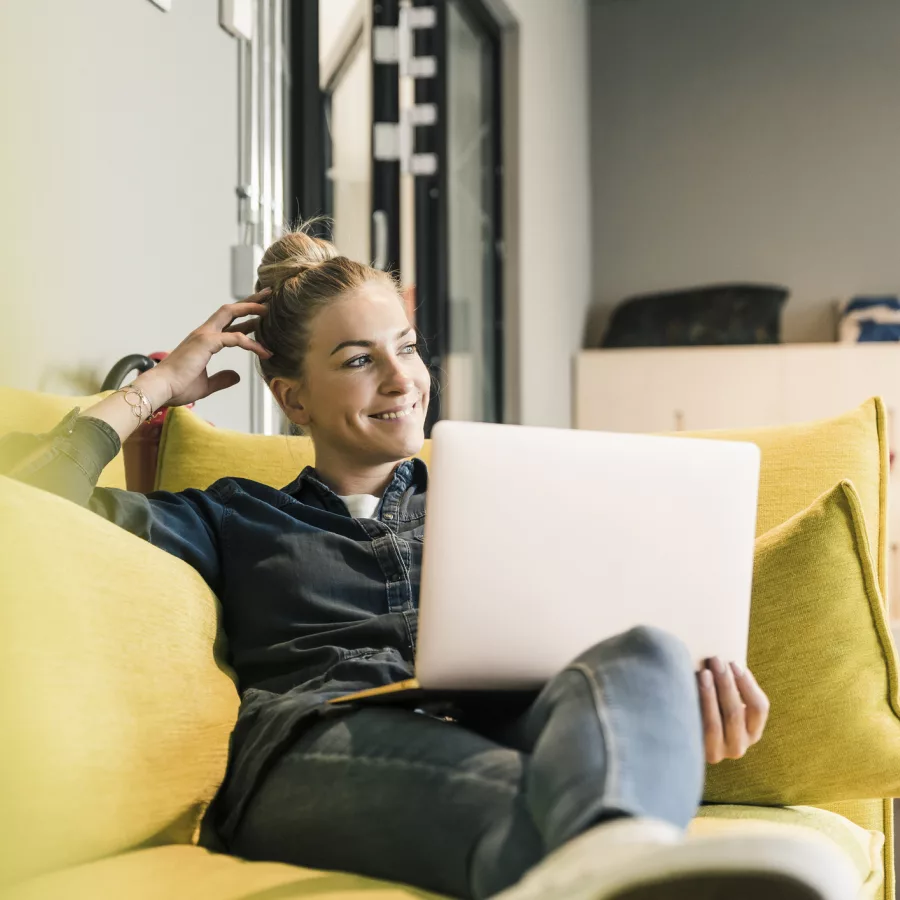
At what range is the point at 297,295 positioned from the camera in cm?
147

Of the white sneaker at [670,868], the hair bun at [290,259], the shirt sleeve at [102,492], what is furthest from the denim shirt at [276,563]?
the white sneaker at [670,868]

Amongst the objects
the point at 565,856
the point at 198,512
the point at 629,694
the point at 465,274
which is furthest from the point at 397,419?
the point at 465,274

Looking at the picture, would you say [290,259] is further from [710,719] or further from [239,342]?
[710,719]

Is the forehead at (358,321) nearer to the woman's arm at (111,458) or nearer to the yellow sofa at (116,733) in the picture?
the woman's arm at (111,458)

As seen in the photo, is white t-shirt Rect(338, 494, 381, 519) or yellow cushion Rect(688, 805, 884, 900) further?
white t-shirt Rect(338, 494, 381, 519)

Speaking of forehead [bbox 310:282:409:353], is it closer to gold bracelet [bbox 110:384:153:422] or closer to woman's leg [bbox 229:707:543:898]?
gold bracelet [bbox 110:384:153:422]

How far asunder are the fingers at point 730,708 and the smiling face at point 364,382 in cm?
53

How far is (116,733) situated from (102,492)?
344 millimetres

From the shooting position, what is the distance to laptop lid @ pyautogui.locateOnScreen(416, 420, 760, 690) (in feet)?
2.98

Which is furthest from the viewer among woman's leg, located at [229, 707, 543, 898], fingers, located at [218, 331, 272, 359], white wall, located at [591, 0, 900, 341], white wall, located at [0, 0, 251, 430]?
white wall, located at [591, 0, 900, 341]

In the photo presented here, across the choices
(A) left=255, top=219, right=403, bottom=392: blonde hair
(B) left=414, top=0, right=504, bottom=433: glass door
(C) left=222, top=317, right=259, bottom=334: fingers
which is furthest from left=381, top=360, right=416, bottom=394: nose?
(B) left=414, top=0, right=504, bottom=433: glass door

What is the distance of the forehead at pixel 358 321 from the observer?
4.67ft

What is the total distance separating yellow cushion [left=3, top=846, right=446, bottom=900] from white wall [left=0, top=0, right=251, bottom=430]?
0.82 m

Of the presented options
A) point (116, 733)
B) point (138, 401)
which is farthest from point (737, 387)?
point (116, 733)
